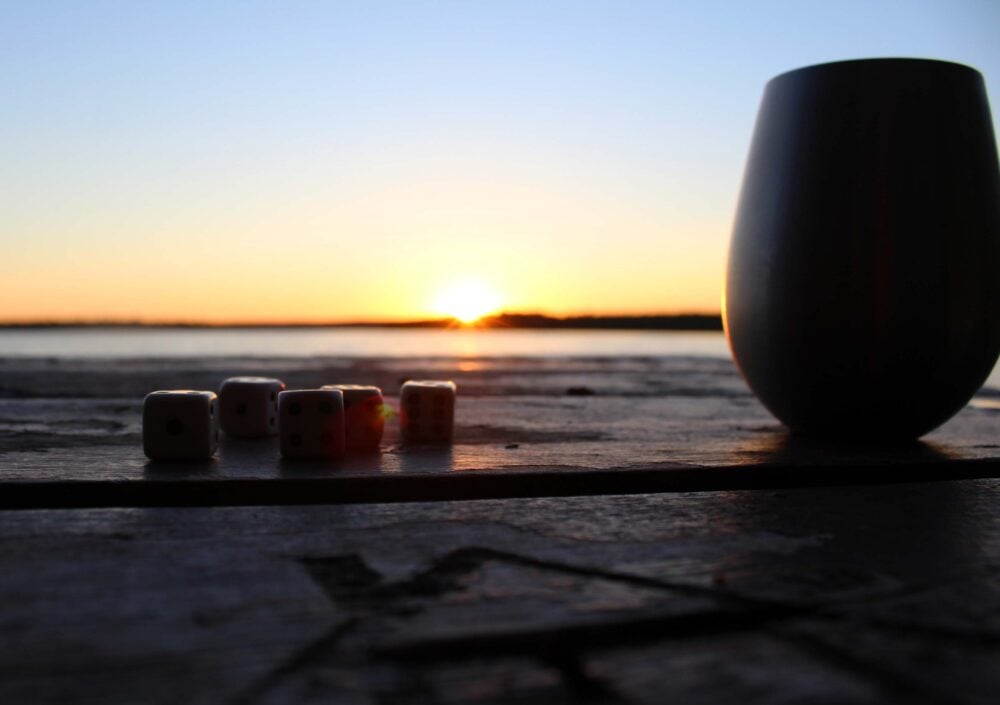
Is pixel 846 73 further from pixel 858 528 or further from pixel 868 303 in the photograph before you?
pixel 858 528

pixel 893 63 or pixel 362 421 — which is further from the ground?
pixel 893 63

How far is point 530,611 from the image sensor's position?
25.7 inches

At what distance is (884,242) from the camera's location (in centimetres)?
140

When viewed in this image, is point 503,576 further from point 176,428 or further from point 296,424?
point 176,428

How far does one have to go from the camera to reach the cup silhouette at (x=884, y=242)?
1389 millimetres

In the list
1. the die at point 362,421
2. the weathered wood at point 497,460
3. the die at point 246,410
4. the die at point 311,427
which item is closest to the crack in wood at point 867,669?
the weathered wood at point 497,460

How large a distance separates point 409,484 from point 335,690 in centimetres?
59

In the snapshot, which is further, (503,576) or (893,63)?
(893,63)

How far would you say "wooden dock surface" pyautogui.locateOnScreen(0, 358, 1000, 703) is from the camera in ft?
1.79

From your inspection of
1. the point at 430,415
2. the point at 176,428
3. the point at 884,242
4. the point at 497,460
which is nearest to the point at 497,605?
the point at 497,460

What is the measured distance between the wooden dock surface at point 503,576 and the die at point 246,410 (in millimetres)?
288

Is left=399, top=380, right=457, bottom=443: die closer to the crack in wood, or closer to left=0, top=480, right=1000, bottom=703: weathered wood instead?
left=0, top=480, right=1000, bottom=703: weathered wood

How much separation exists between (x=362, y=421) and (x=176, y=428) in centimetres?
33

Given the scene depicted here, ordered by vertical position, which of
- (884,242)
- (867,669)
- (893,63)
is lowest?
(867,669)
